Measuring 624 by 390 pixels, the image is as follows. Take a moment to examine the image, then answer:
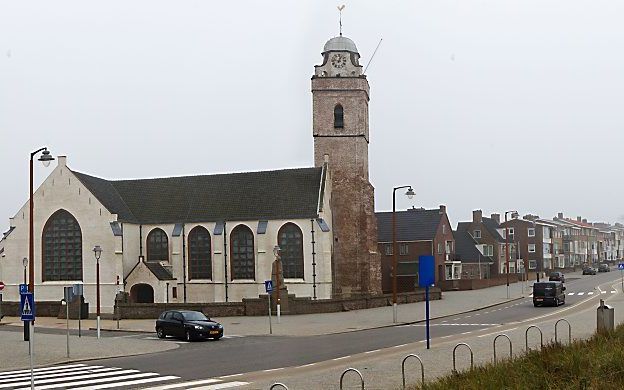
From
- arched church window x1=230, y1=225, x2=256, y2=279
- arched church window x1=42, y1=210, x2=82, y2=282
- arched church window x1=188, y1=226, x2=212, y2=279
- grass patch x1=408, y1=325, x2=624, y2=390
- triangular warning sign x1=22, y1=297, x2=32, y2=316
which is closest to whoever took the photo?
grass patch x1=408, y1=325, x2=624, y2=390

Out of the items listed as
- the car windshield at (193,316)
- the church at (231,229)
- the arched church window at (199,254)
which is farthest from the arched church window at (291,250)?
the car windshield at (193,316)

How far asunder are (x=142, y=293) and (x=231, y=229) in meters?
8.19

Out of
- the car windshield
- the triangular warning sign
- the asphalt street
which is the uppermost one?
the triangular warning sign

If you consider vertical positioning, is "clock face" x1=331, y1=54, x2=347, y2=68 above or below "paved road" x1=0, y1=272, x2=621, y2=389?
above

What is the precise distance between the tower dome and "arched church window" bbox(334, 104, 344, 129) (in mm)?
4800

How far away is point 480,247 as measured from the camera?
109 metres

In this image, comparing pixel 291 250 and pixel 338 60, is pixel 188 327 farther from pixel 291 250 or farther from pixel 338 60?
pixel 338 60

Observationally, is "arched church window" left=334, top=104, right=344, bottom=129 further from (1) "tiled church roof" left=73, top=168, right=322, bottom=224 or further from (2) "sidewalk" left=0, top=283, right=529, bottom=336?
(2) "sidewalk" left=0, top=283, right=529, bottom=336

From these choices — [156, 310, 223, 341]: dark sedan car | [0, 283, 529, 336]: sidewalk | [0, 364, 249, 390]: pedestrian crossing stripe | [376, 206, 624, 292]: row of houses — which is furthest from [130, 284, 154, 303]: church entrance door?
[0, 364, 249, 390]: pedestrian crossing stripe

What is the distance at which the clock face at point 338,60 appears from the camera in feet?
205

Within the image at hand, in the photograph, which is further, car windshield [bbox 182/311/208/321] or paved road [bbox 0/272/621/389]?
car windshield [bbox 182/311/208/321]

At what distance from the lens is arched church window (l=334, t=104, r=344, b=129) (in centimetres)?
6141

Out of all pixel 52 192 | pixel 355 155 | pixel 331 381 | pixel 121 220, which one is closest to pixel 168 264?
pixel 121 220

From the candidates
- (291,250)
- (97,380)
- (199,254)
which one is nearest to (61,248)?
(199,254)
